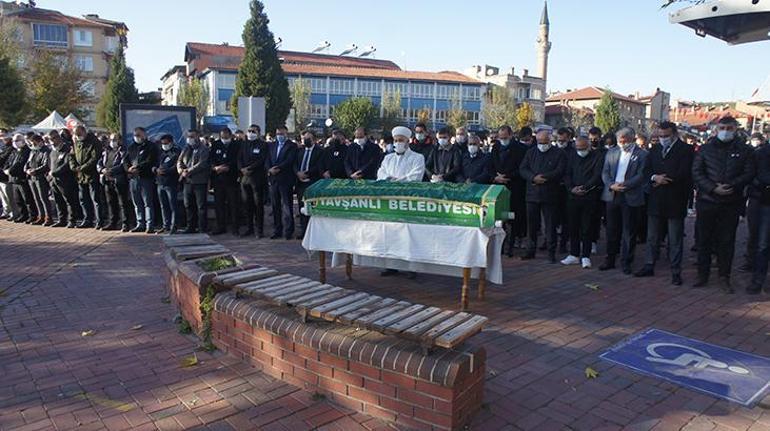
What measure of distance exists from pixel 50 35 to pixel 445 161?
239ft

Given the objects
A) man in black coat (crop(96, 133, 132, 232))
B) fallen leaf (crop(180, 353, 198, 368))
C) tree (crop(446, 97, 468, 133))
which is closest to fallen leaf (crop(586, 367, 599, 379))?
fallen leaf (crop(180, 353, 198, 368))

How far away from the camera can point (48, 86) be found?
1438 inches

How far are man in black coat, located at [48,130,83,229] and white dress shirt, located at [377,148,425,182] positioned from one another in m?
7.65

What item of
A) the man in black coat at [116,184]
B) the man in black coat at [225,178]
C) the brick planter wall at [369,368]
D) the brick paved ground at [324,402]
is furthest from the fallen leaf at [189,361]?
the man in black coat at [116,184]

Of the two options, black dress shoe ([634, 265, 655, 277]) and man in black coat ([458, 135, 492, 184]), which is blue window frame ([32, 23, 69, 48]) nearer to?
man in black coat ([458, 135, 492, 184])

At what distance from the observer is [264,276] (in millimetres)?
4734

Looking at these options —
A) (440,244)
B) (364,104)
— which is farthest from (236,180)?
(364,104)

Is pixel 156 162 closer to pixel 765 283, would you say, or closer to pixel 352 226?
pixel 352 226

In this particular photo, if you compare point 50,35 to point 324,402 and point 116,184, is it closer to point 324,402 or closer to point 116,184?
point 116,184

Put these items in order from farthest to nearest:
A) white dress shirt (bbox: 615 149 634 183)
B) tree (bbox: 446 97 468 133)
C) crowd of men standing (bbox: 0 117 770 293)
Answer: tree (bbox: 446 97 468 133) < white dress shirt (bbox: 615 149 634 183) < crowd of men standing (bbox: 0 117 770 293)

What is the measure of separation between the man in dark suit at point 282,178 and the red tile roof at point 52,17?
65274 mm

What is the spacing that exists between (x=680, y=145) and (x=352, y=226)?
4587 mm

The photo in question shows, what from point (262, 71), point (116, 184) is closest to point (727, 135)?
point (116, 184)

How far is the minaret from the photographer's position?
104000 mm
